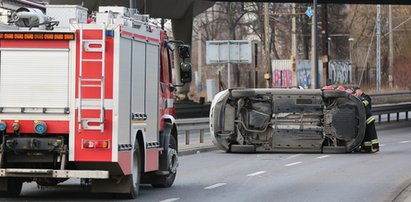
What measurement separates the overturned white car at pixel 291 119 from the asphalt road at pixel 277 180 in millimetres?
379

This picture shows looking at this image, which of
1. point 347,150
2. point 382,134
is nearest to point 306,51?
point 382,134

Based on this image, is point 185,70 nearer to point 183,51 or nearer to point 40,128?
point 183,51

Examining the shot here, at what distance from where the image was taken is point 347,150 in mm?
23469

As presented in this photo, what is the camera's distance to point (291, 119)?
914 inches

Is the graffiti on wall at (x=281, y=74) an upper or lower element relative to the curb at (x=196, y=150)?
upper

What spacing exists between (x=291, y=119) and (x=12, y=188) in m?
11.2

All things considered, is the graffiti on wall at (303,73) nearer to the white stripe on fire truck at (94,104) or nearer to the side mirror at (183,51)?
the side mirror at (183,51)

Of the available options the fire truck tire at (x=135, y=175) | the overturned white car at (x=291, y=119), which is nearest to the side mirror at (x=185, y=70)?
the fire truck tire at (x=135, y=175)

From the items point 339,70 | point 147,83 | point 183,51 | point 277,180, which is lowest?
point 277,180

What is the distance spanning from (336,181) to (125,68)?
5628 millimetres

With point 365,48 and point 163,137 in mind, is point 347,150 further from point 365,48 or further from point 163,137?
point 365,48

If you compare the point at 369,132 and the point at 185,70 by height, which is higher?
the point at 185,70

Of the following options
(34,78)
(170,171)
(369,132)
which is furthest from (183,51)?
(369,132)

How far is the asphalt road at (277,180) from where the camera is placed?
13848 millimetres
